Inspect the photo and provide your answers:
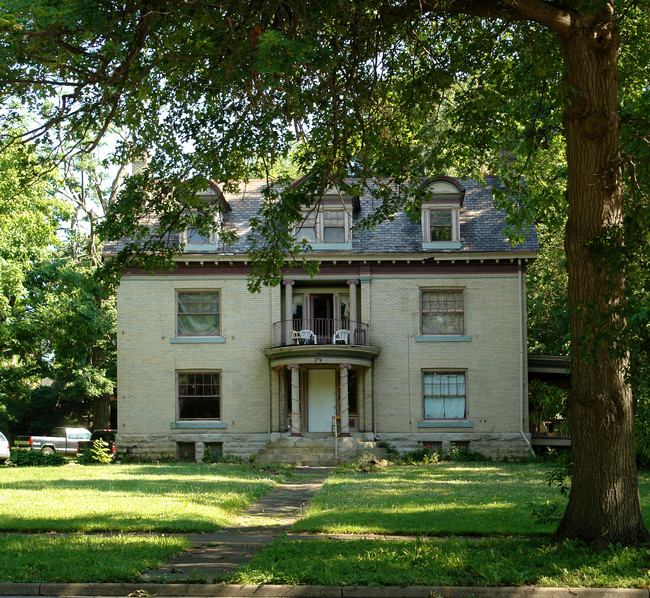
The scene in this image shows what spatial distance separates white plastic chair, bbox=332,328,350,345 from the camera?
2948 cm

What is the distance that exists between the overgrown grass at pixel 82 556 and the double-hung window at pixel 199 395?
765 inches

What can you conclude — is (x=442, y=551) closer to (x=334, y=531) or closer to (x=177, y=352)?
(x=334, y=531)

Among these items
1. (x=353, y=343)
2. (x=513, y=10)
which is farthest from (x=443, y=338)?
(x=513, y=10)

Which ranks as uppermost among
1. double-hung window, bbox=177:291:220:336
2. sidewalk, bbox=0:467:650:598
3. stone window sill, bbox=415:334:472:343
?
double-hung window, bbox=177:291:220:336

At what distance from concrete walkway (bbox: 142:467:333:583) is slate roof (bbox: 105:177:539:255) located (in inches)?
544

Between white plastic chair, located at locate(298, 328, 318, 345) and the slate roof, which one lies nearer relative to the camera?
→ white plastic chair, located at locate(298, 328, 318, 345)

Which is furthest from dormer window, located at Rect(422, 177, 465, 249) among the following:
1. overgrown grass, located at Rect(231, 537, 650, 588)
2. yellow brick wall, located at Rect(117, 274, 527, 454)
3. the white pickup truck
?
overgrown grass, located at Rect(231, 537, 650, 588)

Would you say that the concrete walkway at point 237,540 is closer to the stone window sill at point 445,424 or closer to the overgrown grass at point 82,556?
the overgrown grass at point 82,556

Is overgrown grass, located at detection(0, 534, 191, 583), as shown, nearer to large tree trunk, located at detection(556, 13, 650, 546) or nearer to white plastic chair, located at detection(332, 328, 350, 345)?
large tree trunk, located at detection(556, 13, 650, 546)

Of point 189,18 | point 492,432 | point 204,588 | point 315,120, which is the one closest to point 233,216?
point 492,432

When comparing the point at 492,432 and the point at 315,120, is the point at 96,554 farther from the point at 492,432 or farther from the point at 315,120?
the point at 492,432

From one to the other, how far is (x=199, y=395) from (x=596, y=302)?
2271 cm

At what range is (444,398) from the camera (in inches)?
1186

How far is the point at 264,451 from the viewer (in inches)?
1122
